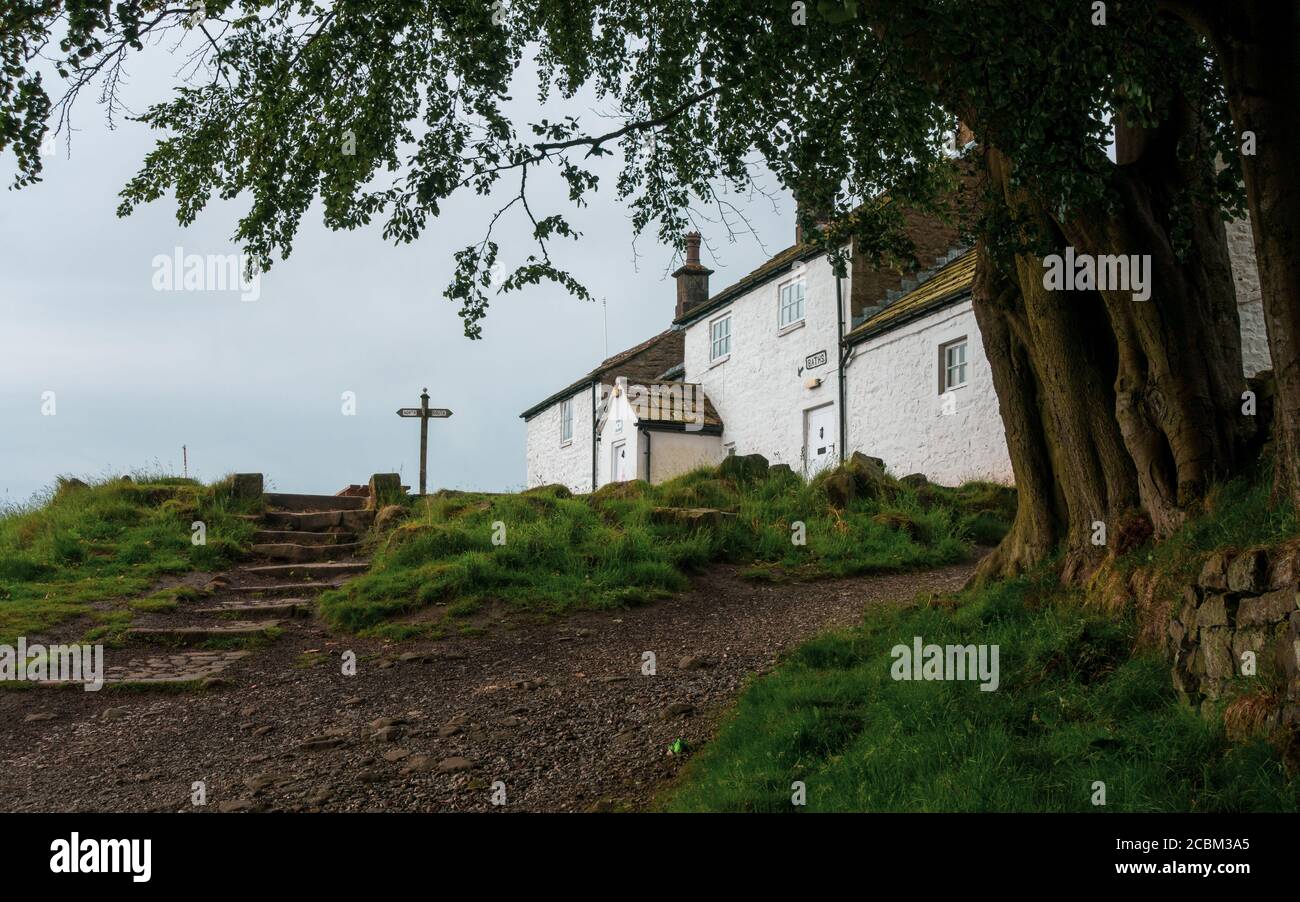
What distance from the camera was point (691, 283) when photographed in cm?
3275

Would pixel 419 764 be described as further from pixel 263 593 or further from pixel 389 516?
pixel 389 516

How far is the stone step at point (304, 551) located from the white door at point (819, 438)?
11.5 meters

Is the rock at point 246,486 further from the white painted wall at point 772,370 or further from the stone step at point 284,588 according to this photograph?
the white painted wall at point 772,370

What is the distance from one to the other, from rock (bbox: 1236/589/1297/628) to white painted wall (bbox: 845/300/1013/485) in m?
13.2

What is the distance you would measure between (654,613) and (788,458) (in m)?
14.6

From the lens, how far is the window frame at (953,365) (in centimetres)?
2006

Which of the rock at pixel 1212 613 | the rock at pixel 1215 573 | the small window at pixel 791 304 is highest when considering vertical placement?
the small window at pixel 791 304

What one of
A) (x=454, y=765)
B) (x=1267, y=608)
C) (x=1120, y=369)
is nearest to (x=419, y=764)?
(x=454, y=765)

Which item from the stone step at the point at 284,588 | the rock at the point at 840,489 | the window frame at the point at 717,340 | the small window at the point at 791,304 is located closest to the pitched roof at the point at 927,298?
the small window at the point at 791,304

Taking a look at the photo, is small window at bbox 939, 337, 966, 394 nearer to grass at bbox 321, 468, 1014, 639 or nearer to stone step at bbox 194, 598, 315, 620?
grass at bbox 321, 468, 1014, 639

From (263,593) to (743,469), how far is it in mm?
8829

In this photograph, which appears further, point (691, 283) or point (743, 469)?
point (691, 283)

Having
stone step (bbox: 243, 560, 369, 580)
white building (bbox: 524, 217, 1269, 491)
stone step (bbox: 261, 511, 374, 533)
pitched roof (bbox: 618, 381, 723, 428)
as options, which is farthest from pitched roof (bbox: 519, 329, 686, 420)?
stone step (bbox: 243, 560, 369, 580)
